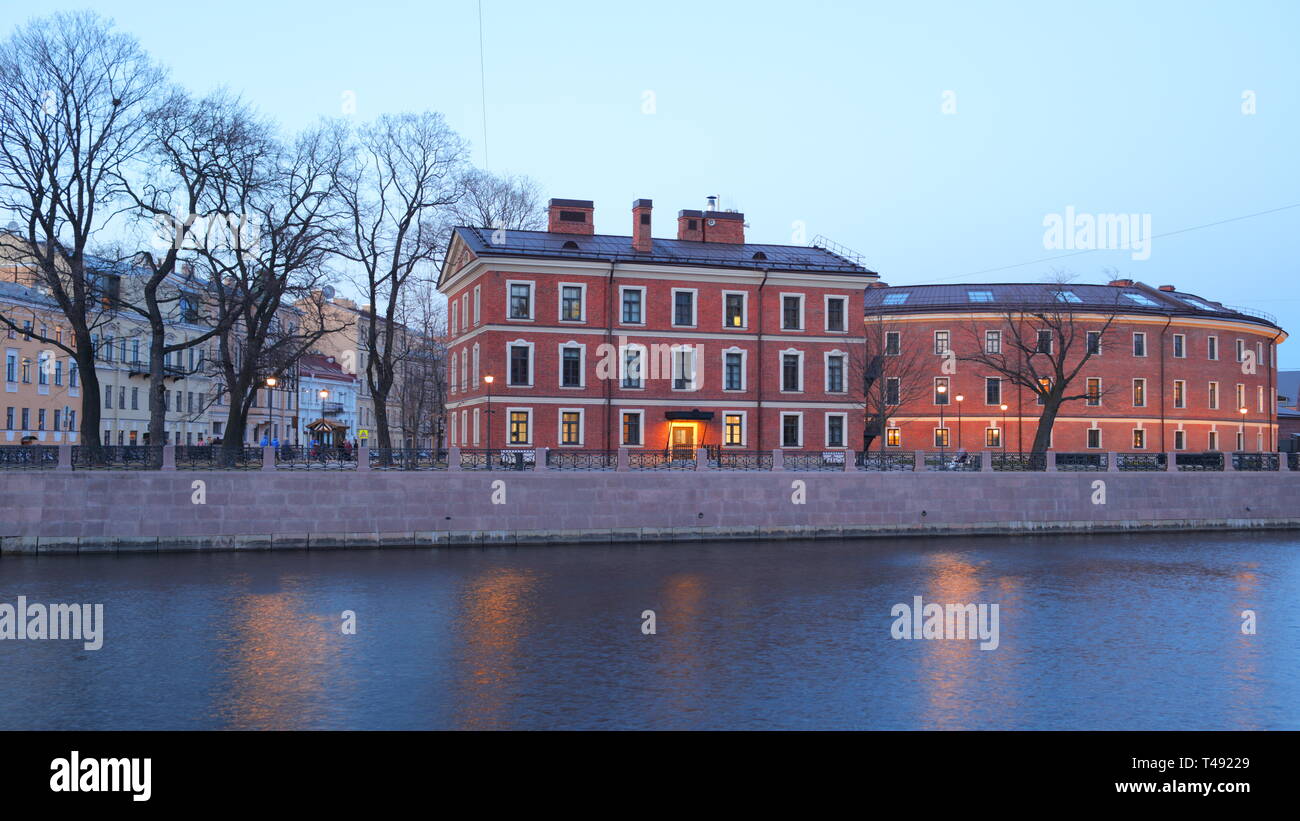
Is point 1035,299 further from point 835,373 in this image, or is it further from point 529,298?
point 529,298

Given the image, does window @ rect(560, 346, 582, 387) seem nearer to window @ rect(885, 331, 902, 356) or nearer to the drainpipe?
the drainpipe

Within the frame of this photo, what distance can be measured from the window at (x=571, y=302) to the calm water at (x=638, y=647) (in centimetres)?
1814

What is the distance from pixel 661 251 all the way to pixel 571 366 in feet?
24.4

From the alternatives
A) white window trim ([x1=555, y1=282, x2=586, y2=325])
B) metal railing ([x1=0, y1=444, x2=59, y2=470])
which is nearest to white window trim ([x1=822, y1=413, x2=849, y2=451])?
white window trim ([x1=555, y1=282, x2=586, y2=325])

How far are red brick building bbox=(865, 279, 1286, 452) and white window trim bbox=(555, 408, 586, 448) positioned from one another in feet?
86.0

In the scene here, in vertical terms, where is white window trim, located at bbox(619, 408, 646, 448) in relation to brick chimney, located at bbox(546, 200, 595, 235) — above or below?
below

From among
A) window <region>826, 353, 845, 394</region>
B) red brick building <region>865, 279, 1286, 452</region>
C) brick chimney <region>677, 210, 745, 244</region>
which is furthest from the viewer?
red brick building <region>865, 279, 1286, 452</region>

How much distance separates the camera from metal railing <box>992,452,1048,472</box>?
41875mm

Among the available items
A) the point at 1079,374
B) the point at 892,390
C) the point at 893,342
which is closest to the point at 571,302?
the point at 892,390

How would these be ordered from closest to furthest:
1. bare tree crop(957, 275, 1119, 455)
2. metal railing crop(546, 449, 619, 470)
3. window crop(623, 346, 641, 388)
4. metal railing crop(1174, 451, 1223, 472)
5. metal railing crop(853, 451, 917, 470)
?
metal railing crop(546, 449, 619, 470) < metal railing crop(853, 451, 917, 470) < metal railing crop(1174, 451, 1223, 472) < window crop(623, 346, 641, 388) < bare tree crop(957, 275, 1119, 455)
